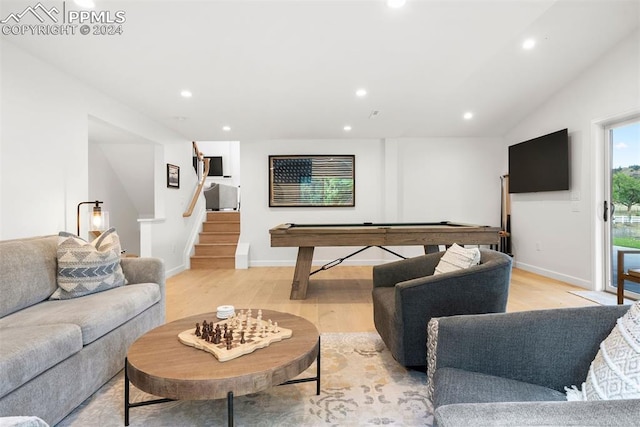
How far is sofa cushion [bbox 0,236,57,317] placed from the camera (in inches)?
70.3

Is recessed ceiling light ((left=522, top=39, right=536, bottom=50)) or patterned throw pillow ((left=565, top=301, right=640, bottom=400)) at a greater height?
recessed ceiling light ((left=522, top=39, right=536, bottom=50))

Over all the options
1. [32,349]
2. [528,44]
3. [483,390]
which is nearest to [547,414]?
[483,390]

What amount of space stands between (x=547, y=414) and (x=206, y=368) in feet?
3.56

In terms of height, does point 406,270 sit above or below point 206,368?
above

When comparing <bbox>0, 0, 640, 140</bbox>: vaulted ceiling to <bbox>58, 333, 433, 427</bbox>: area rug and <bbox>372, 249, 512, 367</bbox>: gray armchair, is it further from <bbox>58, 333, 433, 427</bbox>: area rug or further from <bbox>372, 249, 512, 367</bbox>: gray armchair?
<bbox>58, 333, 433, 427</bbox>: area rug

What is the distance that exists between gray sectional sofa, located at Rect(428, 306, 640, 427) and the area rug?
455mm

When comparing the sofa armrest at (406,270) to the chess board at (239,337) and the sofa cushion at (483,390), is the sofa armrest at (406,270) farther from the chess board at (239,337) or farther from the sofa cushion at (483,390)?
the sofa cushion at (483,390)

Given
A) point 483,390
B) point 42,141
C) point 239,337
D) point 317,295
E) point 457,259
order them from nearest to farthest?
point 483,390, point 239,337, point 457,259, point 42,141, point 317,295

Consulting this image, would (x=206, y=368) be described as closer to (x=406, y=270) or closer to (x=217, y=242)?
(x=406, y=270)

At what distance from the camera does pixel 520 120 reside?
4.98 metres

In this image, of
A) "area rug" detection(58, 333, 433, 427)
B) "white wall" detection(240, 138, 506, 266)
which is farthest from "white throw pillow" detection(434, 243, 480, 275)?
"white wall" detection(240, 138, 506, 266)

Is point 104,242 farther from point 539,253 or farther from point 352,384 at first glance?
point 539,253

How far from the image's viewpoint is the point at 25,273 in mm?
1894

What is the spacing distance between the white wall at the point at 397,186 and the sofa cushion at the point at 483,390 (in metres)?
4.47
